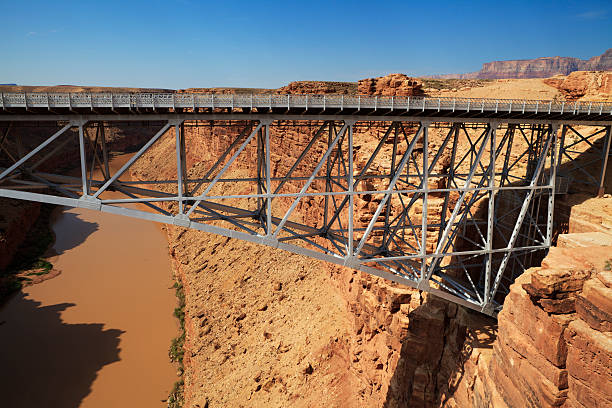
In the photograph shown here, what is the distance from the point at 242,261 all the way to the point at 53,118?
16701 mm

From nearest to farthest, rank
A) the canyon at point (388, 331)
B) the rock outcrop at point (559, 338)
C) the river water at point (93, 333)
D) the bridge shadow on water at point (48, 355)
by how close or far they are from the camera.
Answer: the rock outcrop at point (559, 338), the canyon at point (388, 331), the bridge shadow on water at point (48, 355), the river water at point (93, 333)

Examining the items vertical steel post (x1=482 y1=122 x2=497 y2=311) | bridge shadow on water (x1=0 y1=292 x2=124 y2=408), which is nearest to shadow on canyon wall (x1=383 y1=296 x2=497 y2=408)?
vertical steel post (x1=482 y1=122 x2=497 y2=311)

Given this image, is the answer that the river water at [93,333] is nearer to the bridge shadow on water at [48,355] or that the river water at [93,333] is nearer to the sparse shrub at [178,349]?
the bridge shadow on water at [48,355]

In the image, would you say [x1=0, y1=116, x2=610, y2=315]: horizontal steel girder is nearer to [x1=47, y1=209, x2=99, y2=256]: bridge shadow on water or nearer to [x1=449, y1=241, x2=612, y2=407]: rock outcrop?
[x1=449, y1=241, x2=612, y2=407]: rock outcrop

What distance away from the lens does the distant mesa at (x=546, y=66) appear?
120606 mm

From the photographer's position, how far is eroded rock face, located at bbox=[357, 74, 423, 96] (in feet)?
83.5

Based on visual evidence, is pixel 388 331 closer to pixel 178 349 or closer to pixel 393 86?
pixel 178 349

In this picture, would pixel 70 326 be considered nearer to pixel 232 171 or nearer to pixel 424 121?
pixel 232 171

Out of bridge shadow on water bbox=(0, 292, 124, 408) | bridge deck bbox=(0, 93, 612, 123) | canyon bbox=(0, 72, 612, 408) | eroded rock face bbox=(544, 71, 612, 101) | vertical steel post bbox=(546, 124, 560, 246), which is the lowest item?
bridge shadow on water bbox=(0, 292, 124, 408)

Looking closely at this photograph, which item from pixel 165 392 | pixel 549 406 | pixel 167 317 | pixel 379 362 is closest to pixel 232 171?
pixel 167 317

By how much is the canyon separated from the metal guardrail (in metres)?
4.84

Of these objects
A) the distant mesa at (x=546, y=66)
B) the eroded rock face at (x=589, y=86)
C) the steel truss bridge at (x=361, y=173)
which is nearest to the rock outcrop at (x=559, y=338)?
the steel truss bridge at (x=361, y=173)

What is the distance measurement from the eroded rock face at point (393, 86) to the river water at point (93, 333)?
20.8 metres

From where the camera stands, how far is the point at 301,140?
88.4ft
